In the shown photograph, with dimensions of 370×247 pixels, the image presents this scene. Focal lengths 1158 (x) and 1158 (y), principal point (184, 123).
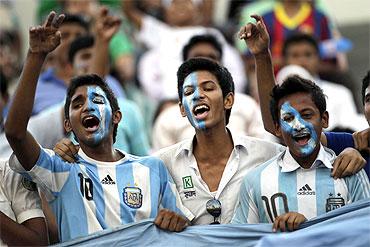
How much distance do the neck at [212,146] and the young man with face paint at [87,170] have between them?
331 mm

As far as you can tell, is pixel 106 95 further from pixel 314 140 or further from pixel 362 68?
pixel 362 68

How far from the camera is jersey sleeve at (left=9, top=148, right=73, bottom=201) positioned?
21.6ft

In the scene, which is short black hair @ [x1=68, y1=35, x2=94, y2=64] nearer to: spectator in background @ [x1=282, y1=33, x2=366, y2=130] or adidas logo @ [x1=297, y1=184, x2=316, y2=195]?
spectator in background @ [x1=282, y1=33, x2=366, y2=130]

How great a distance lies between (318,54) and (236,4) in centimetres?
271

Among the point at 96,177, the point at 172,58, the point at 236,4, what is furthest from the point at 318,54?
the point at 96,177

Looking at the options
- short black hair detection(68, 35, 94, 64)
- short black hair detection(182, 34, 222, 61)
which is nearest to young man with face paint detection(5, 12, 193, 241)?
short black hair detection(68, 35, 94, 64)

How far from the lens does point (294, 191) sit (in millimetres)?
6652

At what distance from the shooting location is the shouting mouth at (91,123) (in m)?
6.90

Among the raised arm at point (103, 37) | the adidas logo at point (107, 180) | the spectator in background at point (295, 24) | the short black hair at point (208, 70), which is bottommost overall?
the adidas logo at point (107, 180)

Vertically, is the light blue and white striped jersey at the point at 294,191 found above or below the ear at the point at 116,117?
below

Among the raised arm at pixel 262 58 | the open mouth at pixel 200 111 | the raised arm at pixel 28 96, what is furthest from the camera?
the raised arm at pixel 262 58

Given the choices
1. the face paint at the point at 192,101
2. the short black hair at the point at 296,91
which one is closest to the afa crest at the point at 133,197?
the face paint at the point at 192,101

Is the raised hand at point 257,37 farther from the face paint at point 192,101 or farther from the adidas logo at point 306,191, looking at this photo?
the adidas logo at point 306,191

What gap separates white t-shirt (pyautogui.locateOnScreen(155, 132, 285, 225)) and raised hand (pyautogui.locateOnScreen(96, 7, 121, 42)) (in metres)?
1.89
